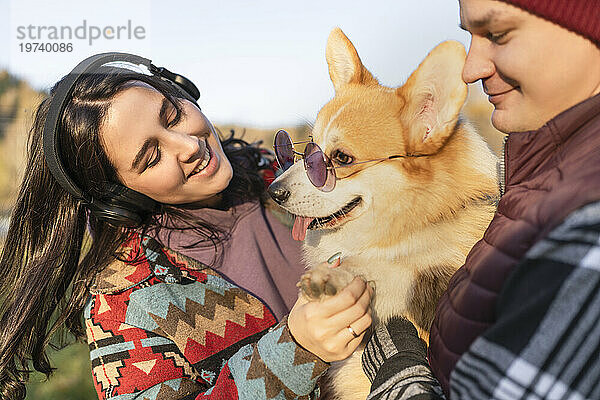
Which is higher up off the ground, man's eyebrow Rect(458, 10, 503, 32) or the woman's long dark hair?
man's eyebrow Rect(458, 10, 503, 32)

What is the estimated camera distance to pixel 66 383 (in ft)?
13.3

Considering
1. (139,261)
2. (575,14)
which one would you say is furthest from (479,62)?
(139,261)

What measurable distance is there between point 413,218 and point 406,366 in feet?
2.04

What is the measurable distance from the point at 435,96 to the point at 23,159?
1.61 meters

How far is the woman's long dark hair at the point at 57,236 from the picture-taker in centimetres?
178

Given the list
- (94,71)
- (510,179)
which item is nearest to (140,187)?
(94,71)

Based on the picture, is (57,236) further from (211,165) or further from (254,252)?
(254,252)

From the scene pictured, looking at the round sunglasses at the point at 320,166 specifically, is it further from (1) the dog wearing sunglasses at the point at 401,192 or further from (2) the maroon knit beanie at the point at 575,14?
(2) the maroon knit beanie at the point at 575,14

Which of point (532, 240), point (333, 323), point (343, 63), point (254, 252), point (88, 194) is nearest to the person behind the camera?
point (532, 240)

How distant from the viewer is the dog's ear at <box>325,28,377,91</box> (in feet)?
6.24

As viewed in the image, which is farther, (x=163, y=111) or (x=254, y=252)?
(x=254, y=252)

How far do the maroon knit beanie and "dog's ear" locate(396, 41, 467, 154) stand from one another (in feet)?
1.77

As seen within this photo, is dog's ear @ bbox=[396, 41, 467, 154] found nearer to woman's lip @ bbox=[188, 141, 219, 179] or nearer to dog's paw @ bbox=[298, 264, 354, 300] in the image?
dog's paw @ bbox=[298, 264, 354, 300]

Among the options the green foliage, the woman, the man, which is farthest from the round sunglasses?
the green foliage
